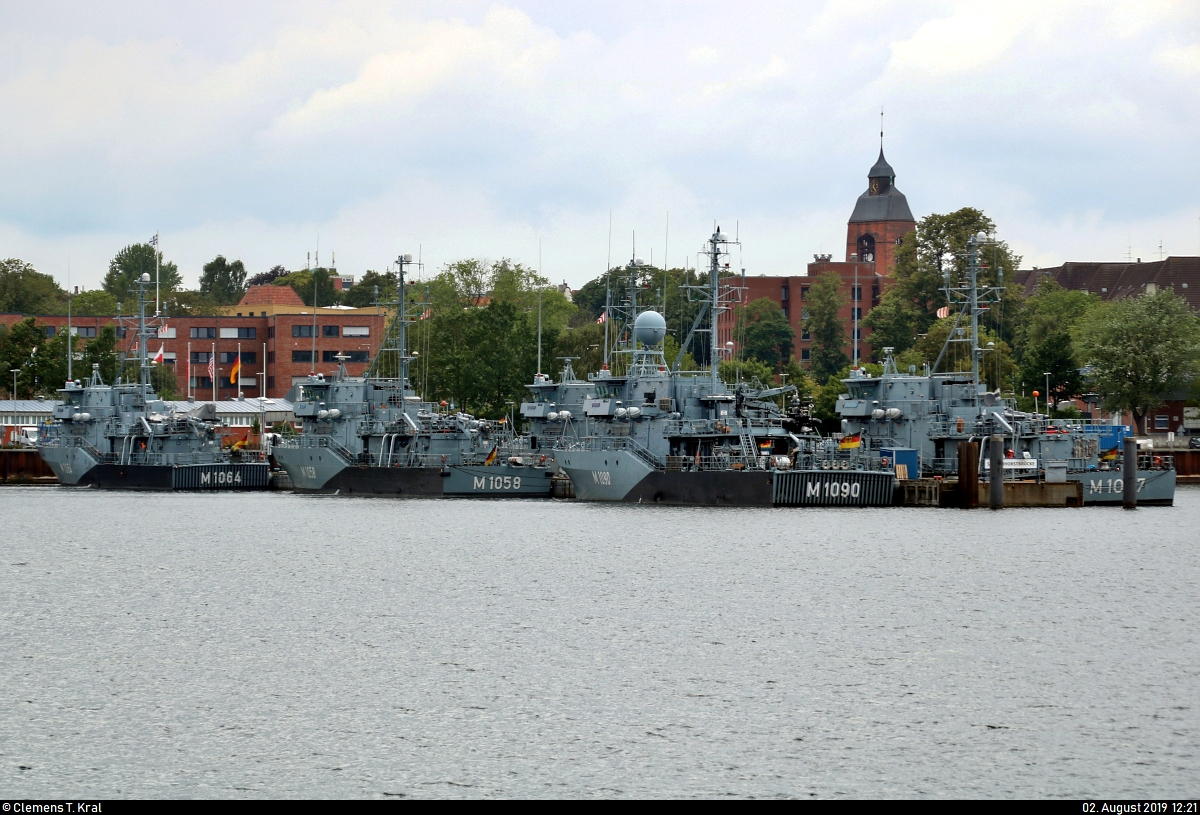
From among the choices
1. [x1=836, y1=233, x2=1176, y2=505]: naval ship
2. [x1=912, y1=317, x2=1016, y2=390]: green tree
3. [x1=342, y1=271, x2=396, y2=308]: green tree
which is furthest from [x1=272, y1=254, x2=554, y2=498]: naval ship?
[x1=342, y1=271, x2=396, y2=308]: green tree

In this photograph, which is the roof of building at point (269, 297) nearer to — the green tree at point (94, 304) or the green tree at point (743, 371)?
the green tree at point (94, 304)

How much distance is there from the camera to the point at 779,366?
5615 inches

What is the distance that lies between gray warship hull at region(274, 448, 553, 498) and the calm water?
19860 millimetres

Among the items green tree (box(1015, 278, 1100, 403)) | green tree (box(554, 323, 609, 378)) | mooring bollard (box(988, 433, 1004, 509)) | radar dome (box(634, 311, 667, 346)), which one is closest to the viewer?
mooring bollard (box(988, 433, 1004, 509))

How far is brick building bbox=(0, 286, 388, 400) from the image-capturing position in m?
131

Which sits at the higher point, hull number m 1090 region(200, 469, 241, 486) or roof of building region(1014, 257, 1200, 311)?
roof of building region(1014, 257, 1200, 311)

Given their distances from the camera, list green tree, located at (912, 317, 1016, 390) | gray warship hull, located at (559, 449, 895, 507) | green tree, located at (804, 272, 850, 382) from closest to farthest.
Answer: gray warship hull, located at (559, 449, 895, 507), green tree, located at (912, 317, 1016, 390), green tree, located at (804, 272, 850, 382)

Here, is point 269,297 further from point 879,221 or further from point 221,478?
point 879,221

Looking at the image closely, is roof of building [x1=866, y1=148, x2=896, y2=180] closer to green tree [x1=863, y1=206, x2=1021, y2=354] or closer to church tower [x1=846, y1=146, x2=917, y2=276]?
church tower [x1=846, y1=146, x2=917, y2=276]

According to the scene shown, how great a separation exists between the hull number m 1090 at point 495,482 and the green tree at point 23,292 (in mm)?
92990

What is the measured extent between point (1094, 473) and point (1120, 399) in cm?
3288

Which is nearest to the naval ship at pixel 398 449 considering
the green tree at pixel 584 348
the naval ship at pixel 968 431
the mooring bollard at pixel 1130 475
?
the naval ship at pixel 968 431

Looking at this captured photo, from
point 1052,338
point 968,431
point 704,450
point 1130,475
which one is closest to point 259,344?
point 1052,338

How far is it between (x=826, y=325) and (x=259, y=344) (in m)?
51.9
